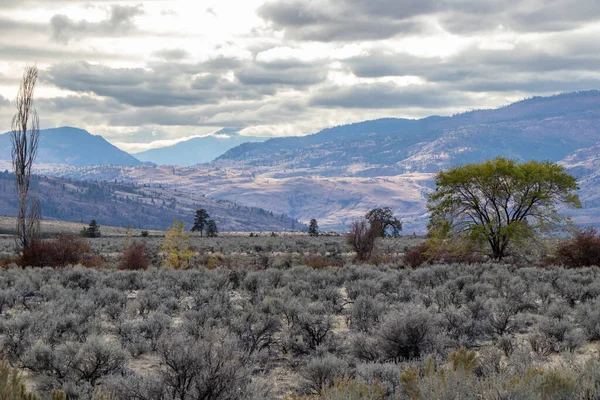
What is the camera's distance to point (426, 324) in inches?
447

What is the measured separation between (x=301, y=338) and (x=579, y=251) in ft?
76.2

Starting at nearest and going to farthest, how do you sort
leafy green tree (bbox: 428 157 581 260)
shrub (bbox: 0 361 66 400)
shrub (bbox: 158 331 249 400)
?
1. shrub (bbox: 0 361 66 400)
2. shrub (bbox: 158 331 249 400)
3. leafy green tree (bbox: 428 157 581 260)

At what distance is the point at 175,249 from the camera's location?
1566 inches

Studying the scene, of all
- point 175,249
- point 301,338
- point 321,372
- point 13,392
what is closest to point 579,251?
point 301,338

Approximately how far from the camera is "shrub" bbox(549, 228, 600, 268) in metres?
30.2

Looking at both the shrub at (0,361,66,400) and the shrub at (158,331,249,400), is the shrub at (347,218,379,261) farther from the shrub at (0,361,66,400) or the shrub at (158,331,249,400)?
the shrub at (0,361,66,400)

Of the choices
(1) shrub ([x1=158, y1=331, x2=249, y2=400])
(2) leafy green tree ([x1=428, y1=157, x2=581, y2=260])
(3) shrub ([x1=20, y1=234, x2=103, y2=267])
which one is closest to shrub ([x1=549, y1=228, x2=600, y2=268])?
(2) leafy green tree ([x1=428, y1=157, x2=581, y2=260])

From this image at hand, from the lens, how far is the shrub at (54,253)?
30.1m

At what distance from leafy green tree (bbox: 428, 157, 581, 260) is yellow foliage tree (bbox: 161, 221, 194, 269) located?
55.6ft

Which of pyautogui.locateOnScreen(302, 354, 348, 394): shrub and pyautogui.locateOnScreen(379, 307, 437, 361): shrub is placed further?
pyautogui.locateOnScreen(379, 307, 437, 361): shrub

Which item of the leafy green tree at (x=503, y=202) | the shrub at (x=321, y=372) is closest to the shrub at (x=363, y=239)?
the leafy green tree at (x=503, y=202)

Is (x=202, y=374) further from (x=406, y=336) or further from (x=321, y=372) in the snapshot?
(x=406, y=336)

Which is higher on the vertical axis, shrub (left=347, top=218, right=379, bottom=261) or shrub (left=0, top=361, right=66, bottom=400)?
shrub (left=0, top=361, right=66, bottom=400)

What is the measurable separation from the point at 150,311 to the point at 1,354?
6632 mm
